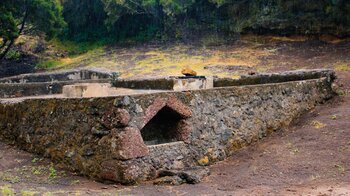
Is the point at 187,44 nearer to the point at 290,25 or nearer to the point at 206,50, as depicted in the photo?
the point at 206,50

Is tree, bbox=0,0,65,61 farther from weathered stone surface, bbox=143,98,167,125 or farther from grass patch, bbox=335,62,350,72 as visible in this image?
weathered stone surface, bbox=143,98,167,125

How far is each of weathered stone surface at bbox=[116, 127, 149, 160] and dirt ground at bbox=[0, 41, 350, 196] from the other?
0.41m

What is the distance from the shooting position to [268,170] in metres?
6.77

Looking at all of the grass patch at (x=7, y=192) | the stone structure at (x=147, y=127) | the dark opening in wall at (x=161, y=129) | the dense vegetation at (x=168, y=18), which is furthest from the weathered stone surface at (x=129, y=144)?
the dense vegetation at (x=168, y=18)

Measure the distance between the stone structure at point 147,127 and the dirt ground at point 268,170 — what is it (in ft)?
0.64

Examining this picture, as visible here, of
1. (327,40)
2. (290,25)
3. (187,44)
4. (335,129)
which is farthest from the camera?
(187,44)

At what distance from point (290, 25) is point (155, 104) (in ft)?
53.9

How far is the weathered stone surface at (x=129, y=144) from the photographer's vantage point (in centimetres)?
607

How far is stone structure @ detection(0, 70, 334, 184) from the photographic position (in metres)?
6.19

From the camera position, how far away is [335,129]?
26.1ft

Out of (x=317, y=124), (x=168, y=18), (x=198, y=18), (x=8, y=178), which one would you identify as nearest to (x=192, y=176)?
(x=8, y=178)

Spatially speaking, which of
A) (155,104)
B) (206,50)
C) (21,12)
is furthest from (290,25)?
(155,104)

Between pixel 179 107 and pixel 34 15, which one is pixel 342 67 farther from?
pixel 34 15

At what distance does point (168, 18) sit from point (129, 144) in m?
22.5
